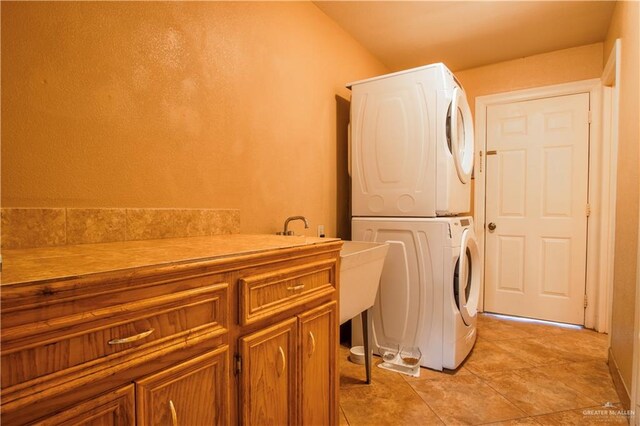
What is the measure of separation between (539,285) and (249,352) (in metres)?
3.18

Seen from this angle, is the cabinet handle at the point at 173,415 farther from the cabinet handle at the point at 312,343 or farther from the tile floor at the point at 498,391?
the tile floor at the point at 498,391

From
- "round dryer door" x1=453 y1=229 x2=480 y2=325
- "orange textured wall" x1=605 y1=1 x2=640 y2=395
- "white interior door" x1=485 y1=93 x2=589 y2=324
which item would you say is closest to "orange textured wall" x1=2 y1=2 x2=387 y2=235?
"round dryer door" x1=453 y1=229 x2=480 y2=325

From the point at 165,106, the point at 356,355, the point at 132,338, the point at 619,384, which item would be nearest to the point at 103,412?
the point at 132,338

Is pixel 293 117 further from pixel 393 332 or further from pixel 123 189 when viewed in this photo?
pixel 393 332

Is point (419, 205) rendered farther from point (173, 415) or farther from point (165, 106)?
point (173, 415)

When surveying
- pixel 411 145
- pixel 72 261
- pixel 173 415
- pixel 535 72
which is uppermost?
pixel 535 72

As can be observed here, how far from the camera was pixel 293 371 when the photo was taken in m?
1.09

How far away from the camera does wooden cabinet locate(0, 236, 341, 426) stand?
0.54m

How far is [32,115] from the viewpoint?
1016mm

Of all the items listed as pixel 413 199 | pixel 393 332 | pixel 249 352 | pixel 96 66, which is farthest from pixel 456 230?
pixel 96 66

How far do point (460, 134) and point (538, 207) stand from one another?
145cm

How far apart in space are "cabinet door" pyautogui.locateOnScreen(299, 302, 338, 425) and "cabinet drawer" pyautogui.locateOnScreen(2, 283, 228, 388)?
1.33 feet

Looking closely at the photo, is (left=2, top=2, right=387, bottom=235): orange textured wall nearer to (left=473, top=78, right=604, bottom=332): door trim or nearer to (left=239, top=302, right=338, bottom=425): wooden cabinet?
(left=239, top=302, right=338, bottom=425): wooden cabinet

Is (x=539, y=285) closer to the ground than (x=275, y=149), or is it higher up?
closer to the ground
